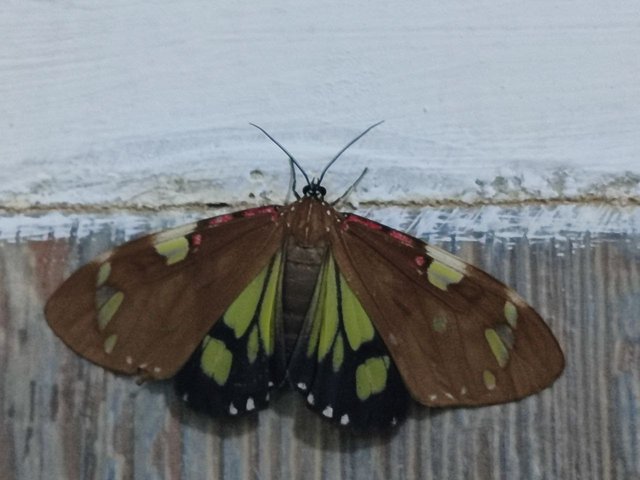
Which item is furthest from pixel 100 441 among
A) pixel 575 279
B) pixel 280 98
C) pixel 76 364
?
pixel 575 279

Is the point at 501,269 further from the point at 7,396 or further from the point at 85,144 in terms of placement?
the point at 7,396

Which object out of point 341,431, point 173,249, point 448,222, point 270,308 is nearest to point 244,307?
point 270,308

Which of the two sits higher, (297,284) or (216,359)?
(297,284)

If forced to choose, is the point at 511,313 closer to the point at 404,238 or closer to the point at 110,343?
the point at 404,238

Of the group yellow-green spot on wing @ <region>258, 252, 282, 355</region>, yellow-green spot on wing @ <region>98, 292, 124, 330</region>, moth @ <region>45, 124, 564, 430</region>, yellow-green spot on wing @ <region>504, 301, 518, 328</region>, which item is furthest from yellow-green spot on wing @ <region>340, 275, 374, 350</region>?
yellow-green spot on wing @ <region>98, 292, 124, 330</region>

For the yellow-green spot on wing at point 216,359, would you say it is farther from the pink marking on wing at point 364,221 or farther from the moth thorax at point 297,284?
the pink marking on wing at point 364,221

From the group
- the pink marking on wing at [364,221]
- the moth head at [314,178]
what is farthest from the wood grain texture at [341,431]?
the moth head at [314,178]
